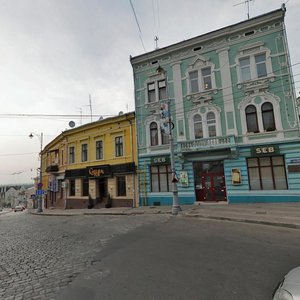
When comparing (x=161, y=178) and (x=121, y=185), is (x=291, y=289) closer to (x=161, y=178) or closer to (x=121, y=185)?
(x=161, y=178)

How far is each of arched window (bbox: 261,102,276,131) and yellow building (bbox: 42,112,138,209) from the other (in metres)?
11.1

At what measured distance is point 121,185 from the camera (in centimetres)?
2134

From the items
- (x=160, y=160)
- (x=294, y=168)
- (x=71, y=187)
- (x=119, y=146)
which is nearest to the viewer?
(x=294, y=168)

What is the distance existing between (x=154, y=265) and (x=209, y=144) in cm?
1306

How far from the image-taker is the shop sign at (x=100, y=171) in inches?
856

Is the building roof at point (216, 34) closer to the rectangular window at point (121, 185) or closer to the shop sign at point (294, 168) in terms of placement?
the shop sign at point (294, 168)

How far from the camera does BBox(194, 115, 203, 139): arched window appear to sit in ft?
59.8

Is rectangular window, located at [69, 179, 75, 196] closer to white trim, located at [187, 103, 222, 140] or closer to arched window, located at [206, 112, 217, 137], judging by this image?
white trim, located at [187, 103, 222, 140]

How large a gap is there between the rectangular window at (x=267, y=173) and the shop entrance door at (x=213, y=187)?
206 centimetres

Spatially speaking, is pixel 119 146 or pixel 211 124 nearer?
pixel 211 124

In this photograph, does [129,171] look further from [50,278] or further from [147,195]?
[50,278]

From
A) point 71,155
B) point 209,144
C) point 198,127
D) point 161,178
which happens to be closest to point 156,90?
point 198,127

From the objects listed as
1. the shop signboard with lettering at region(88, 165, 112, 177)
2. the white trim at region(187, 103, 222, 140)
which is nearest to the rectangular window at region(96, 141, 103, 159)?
the shop signboard with lettering at region(88, 165, 112, 177)

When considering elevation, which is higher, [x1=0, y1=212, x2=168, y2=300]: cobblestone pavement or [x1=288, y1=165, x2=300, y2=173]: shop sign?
[x1=288, y1=165, x2=300, y2=173]: shop sign
